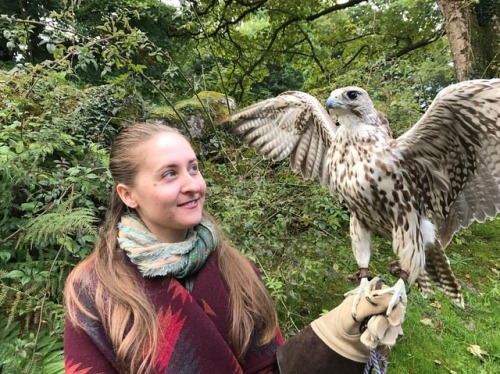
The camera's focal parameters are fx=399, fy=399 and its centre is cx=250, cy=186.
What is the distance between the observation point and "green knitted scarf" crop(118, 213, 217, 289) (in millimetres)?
1285

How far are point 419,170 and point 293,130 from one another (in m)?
0.97

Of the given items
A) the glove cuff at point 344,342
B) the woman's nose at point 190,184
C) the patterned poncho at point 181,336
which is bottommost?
the glove cuff at point 344,342

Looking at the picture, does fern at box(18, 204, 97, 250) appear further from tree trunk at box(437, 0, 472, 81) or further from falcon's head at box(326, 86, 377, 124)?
tree trunk at box(437, 0, 472, 81)

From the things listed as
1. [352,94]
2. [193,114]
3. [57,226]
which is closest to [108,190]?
[57,226]

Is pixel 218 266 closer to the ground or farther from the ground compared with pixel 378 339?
farther from the ground

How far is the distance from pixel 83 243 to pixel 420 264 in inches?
67.1

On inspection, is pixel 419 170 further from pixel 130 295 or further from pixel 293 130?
pixel 130 295

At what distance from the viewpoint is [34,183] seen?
2318mm

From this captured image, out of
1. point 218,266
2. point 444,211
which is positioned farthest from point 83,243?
point 444,211

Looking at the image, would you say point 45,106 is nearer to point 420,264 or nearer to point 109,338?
point 109,338

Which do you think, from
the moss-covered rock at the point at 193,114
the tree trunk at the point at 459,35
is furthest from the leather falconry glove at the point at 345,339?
the tree trunk at the point at 459,35

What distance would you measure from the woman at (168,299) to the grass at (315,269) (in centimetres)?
86

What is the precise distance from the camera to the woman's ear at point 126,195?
138 cm

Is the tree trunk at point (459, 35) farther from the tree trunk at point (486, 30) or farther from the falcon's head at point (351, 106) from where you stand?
the falcon's head at point (351, 106)
